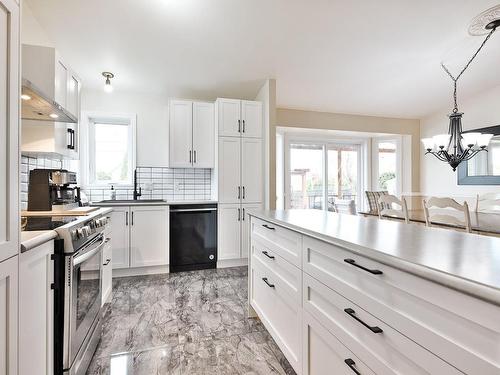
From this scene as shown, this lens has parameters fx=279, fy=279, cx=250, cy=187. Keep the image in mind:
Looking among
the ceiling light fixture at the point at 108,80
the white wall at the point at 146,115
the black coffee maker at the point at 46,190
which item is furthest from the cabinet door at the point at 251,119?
the black coffee maker at the point at 46,190

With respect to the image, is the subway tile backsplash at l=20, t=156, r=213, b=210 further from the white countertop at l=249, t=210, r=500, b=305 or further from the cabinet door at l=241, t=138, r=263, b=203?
the white countertop at l=249, t=210, r=500, b=305

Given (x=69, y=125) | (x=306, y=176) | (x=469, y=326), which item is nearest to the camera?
(x=469, y=326)

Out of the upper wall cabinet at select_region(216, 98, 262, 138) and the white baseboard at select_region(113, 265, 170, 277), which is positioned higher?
the upper wall cabinet at select_region(216, 98, 262, 138)

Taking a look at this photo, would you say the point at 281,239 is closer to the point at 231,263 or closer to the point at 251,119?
the point at 231,263

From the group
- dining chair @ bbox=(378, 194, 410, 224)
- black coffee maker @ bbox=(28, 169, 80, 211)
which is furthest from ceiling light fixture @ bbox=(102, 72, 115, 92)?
dining chair @ bbox=(378, 194, 410, 224)

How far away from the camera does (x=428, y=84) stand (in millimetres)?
4156

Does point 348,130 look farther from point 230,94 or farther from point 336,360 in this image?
point 336,360

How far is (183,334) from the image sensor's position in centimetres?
212

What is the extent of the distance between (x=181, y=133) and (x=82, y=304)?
272 cm

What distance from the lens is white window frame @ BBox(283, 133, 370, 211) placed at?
200 inches

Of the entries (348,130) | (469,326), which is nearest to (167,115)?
(348,130)

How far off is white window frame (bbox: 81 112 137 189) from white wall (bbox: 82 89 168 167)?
0.22ft

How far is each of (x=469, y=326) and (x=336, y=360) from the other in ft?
2.13

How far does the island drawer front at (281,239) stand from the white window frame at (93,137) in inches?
105
